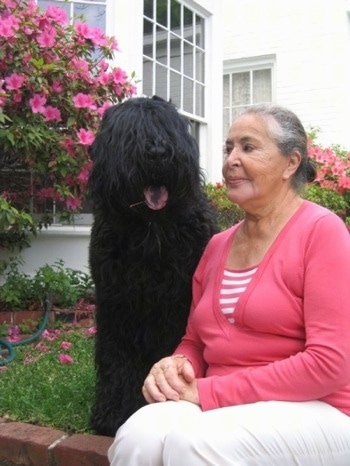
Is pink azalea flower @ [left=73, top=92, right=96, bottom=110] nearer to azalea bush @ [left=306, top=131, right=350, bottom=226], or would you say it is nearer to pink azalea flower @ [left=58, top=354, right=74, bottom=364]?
pink azalea flower @ [left=58, top=354, right=74, bottom=364]

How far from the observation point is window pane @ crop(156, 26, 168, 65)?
704cm

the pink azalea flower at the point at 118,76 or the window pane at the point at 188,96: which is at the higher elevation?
the window pane at the point at 188,96

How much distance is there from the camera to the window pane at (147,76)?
6891mm

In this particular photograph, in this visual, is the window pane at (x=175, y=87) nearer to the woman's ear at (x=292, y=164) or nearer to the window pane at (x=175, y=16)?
the window pane at (x=175, y=16)

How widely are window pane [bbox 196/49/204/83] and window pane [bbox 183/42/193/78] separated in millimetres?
143

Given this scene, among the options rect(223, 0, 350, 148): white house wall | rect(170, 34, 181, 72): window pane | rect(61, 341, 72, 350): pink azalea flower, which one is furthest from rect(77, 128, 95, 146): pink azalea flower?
rect(223, 0, 350, 148): white house wall

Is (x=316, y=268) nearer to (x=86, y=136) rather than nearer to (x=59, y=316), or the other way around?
(x=86, y=136)

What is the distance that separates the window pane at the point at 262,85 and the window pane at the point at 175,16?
2632 millimetres

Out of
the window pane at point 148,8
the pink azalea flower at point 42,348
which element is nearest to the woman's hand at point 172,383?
the pink azalea flower at point 42,348

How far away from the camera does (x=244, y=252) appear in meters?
2.29

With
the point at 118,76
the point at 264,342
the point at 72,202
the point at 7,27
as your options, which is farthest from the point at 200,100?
the point at 264,342

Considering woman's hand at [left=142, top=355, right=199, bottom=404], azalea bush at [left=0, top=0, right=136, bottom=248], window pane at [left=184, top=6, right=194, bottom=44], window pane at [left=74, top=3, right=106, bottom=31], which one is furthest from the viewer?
window pane at [left=184, top=6, right=194, bottom=44]

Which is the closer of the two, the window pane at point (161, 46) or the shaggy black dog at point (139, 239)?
the shaggy black dog at point (139, 239)

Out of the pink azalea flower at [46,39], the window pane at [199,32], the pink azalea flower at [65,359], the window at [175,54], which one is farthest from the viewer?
the window pane at [199,32]
